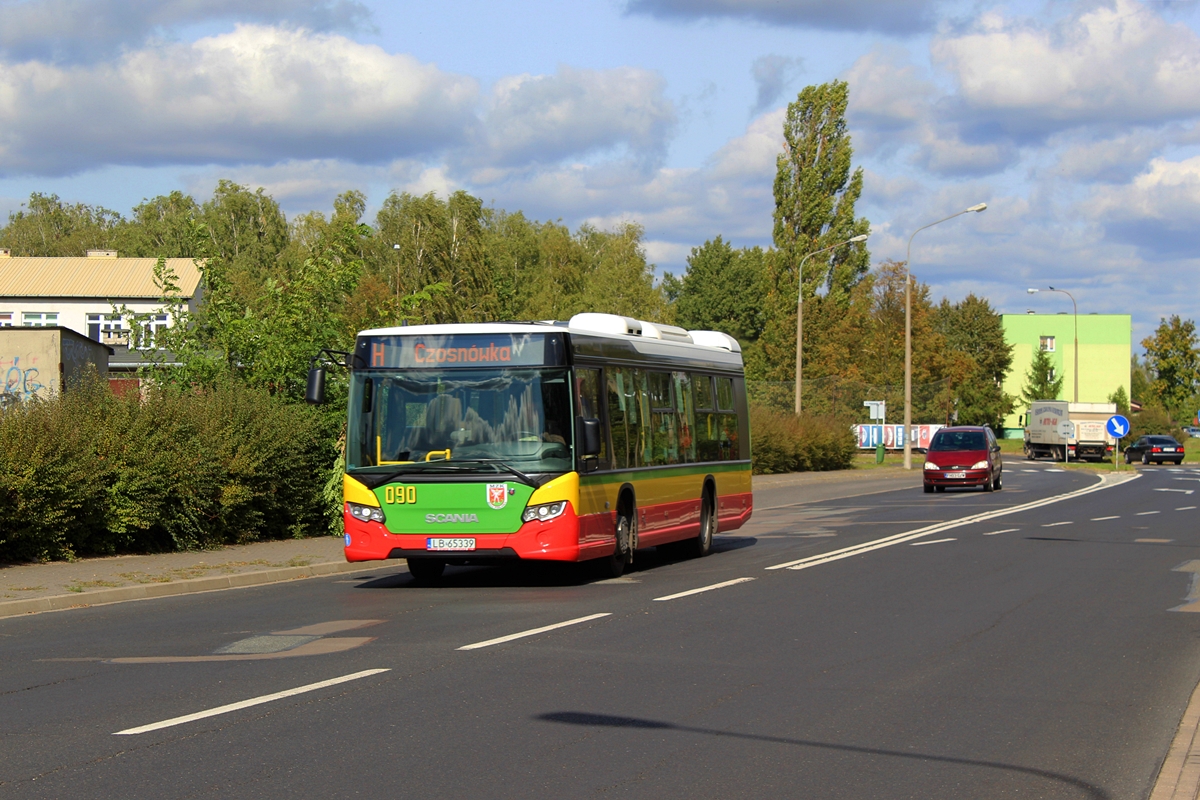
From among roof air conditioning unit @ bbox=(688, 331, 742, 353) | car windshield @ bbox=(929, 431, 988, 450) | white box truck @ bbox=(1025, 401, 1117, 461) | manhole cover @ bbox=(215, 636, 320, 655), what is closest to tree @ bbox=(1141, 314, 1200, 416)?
white box truck @ bbox=(1025, 401, 1117, 461)

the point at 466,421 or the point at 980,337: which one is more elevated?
the point at 980,337

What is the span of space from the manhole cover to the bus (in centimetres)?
351

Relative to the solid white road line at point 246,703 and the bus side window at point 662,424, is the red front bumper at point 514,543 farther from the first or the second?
the solid white road line at point 246,703

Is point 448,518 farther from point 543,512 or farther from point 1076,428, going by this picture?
point 1076,428

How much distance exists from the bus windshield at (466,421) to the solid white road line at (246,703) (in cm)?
521

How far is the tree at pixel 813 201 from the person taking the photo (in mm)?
71875

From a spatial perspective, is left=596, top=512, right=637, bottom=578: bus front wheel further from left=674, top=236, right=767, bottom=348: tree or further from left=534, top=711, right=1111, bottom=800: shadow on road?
left=674, top=236, right=767, bottom=348: tree

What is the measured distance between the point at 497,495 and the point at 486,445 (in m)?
0.56

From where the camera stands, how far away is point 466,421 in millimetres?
14055

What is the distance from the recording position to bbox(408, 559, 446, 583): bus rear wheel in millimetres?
15281

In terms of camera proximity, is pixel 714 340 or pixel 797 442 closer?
pixel 714 340

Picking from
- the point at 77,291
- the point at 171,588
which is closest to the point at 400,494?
the point at 171,588

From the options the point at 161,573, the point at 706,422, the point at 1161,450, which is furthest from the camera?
the point at 1161,450

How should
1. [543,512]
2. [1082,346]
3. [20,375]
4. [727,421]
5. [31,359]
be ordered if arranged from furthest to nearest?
[1082,346] < [31,359] < [20,375] < [727,421] < [543,512]
